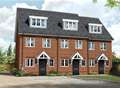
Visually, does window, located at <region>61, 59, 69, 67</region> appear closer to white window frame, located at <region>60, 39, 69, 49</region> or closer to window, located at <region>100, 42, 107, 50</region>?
white window frame, located at <region>60, 39, 69, 49</region>

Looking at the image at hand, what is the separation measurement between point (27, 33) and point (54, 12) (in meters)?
8.76

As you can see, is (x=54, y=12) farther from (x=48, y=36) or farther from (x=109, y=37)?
(x=109, y=37)

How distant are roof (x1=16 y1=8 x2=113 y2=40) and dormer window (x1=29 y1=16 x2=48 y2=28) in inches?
25.6

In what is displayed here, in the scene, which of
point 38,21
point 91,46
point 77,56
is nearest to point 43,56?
point 38,21

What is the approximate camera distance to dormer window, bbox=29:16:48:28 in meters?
54.3

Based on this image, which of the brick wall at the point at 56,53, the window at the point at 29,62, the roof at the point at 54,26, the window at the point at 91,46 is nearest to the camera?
the brick wall at the point at 56,53

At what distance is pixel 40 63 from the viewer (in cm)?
5381

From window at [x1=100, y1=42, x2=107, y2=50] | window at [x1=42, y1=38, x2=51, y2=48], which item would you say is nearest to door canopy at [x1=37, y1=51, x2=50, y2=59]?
window at [x1=42, y1=38, x2=51, y2=48]

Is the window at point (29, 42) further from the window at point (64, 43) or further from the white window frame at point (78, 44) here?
the white window frame at point (78, 44)

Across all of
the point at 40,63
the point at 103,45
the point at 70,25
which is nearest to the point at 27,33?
the point at 40,63

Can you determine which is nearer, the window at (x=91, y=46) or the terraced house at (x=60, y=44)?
the terraced house at (x=60, y=44)

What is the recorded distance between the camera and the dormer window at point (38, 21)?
5433cm

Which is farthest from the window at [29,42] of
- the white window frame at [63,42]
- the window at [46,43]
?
the white window frame at [63,42]

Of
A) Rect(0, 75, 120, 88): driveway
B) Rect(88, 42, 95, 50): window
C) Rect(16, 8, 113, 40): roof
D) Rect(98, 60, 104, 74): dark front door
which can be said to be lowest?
Rect(0, 75, 120, 88): driveway
